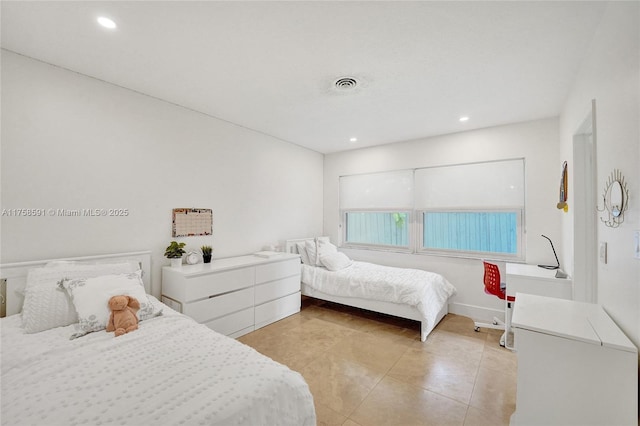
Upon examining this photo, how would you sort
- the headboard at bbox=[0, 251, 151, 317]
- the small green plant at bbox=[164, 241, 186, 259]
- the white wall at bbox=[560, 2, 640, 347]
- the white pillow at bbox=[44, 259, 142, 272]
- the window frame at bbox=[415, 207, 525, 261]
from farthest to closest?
the window frame at bbox=[415, 207, 525, 261]
the small green plant at bbox=[164, 241, 186, 259]
the white pillow at bbox=[44, 259, 142, 272]
the headboard at bbox=[0, 251, 151, 317]
the white wall at bbox=[560, 2, 640, 347]

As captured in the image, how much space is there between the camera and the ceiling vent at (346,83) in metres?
2.45

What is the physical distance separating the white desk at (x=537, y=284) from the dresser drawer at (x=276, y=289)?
2565 mm

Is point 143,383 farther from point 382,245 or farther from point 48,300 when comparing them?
point 382,245

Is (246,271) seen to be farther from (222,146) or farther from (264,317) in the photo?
(222,146)

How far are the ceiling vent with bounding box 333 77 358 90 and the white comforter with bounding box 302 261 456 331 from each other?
7.57 ft

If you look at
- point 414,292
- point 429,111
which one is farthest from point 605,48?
point 414,292

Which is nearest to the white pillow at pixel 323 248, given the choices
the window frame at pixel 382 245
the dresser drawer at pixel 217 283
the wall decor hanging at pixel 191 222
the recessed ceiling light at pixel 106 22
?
the window frame at pixel 382 245

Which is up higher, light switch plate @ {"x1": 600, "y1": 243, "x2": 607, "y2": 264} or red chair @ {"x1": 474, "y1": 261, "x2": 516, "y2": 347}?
light switch plate @ {"x1": 600, "y1": 243, "x2": 607, "y2": 264}

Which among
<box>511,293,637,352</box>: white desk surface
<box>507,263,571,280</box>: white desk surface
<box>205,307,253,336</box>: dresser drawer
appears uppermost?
<box>511,293,637,352</box>: white desk surface

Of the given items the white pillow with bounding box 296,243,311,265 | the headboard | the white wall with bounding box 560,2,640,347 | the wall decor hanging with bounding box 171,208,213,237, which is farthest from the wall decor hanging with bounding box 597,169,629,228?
the headboard

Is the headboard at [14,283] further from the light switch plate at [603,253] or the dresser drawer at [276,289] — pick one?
the light switch plate at [603,253]

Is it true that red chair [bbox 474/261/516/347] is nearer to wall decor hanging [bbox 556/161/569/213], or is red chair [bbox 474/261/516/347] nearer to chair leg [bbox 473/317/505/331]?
chair leg [bbox 473/317/505/331]

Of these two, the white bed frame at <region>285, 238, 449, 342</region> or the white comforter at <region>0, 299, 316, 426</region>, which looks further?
the white bed frame at <region>285, 238, 449, 342</region>

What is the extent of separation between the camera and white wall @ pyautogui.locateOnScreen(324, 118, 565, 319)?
10.7ft
